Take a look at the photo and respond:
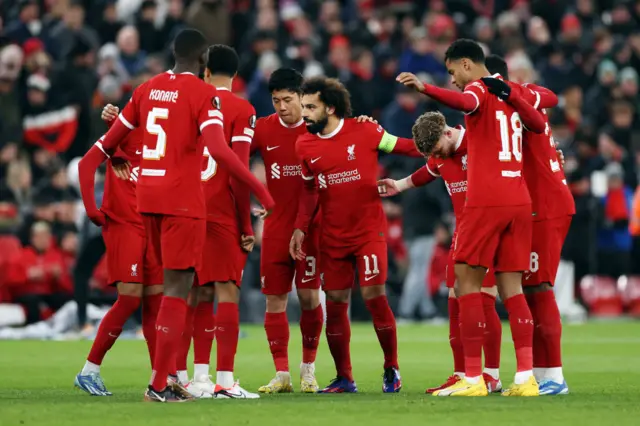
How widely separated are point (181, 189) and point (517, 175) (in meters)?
2.66

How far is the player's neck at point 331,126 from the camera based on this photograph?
36.8 ft

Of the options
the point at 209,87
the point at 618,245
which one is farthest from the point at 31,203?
the point at 209,87

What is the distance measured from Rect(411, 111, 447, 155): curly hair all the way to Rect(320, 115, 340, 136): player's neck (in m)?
0.88

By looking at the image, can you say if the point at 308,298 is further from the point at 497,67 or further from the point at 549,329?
the point at 497,67

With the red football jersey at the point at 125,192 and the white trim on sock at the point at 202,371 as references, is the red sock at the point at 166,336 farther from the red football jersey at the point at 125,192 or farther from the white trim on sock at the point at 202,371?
the red football jersey at the point at 125,192

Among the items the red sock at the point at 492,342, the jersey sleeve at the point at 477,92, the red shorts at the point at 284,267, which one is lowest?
the red sock at the point at 492,342

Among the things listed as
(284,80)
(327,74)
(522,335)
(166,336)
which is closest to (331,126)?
(284,80)

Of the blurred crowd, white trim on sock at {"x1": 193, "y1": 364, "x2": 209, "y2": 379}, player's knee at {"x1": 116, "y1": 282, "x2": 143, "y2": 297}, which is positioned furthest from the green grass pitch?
the blurred crowd

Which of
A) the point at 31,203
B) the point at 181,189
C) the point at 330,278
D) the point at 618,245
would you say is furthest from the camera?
the point at 618,245

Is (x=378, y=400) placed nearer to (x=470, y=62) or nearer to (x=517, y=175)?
(x=517, y=175)

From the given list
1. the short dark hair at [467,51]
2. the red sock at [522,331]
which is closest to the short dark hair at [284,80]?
the short dark hair at [467,51]

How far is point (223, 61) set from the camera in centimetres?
1035

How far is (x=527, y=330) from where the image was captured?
10.1 metres

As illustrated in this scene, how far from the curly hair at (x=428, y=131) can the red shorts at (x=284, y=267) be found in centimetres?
135
